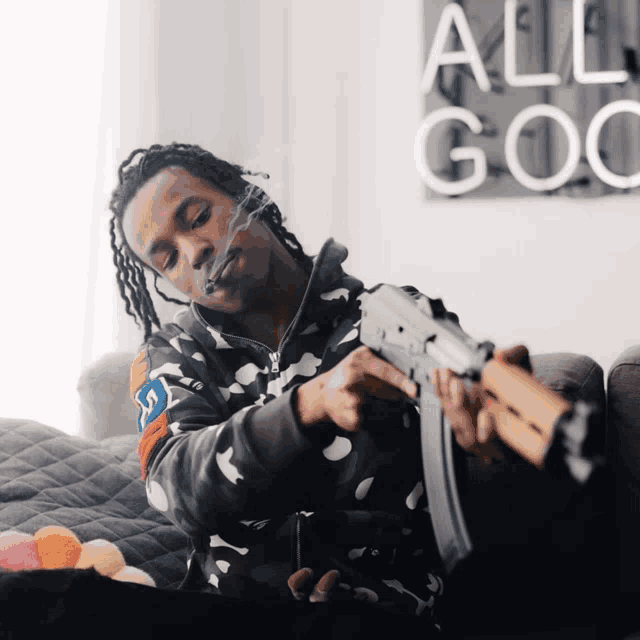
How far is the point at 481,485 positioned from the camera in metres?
0.85

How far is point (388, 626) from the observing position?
25.0 inches

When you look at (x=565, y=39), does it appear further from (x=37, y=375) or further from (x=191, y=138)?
(x=37, y=375)

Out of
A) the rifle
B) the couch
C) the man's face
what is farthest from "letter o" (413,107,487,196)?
the rifle

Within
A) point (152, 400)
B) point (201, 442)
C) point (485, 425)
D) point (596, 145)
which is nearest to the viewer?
point (485, 425)

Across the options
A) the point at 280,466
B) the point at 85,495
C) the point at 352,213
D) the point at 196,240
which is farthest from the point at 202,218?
the point at 352,213

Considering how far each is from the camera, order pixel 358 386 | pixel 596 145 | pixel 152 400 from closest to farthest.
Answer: pixel 358 386, pixel 152 400, pixel 596 145

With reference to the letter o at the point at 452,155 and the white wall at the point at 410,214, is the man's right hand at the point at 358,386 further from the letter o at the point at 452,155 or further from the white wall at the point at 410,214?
the letter o at the point at 452,155

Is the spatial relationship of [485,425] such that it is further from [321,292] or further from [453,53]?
[453,53]

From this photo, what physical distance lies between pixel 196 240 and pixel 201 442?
20cm

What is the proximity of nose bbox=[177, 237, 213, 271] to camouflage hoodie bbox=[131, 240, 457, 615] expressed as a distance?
3.1 inches

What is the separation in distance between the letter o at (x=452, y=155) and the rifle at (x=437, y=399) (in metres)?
1.19

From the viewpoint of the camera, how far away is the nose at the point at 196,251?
2.43 ft

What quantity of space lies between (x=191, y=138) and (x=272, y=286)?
11.2 inches

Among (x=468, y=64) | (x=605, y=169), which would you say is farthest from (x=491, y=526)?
(x=468, y=64)
